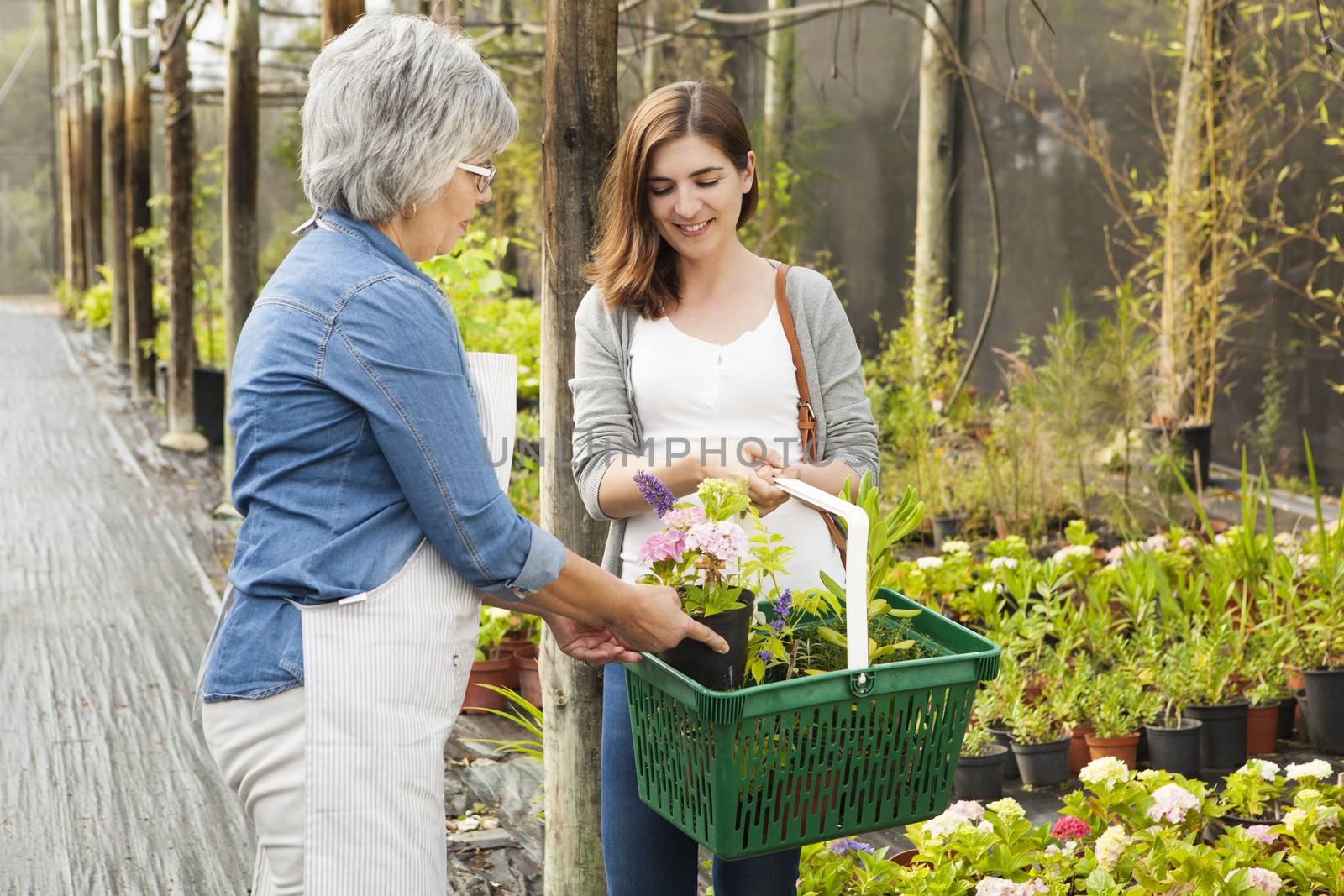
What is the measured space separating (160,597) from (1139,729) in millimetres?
3494

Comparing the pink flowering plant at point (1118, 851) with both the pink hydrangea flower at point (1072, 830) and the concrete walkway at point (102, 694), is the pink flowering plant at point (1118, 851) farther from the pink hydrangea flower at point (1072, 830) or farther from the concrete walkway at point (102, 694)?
the concrete walkway at point (102, 694)

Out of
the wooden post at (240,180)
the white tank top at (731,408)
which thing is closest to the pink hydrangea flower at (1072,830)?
the white tank top at (731,408)

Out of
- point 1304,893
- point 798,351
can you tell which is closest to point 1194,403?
point 1304,893

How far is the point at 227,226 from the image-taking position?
6070 millimetres

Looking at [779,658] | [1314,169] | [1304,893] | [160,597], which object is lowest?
[160,597]

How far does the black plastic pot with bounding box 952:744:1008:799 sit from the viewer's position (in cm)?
303

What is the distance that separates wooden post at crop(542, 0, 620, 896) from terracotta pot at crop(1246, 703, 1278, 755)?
6.07 ft

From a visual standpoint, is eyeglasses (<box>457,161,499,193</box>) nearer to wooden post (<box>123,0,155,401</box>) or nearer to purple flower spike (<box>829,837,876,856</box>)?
purple flower spike (<box>829,837,876,856</box>)

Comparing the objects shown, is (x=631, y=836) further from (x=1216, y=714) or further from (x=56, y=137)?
(x=56, y=137)

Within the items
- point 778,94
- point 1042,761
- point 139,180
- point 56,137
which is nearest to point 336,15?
point 1042,761

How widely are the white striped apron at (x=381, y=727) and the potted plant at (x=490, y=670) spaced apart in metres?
2.19

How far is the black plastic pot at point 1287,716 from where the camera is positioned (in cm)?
335

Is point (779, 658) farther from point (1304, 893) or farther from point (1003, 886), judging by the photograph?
point (1304, 893)

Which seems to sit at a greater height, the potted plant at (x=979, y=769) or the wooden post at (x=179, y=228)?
the wooden post at (x=179, y=228)
